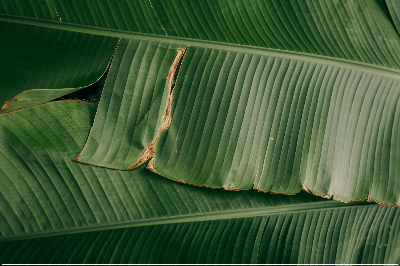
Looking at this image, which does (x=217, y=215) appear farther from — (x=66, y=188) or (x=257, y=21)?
(x=257, y=21)

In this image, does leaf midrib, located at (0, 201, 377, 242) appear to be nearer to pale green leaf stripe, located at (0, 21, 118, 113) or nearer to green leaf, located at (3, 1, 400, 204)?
green leaf, located at (3, 1, 400, 204)

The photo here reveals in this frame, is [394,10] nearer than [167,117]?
No

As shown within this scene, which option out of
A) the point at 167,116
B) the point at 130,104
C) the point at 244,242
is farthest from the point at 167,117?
the point at 244,242

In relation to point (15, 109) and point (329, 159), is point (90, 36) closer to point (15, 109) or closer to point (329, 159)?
point (15, 109)

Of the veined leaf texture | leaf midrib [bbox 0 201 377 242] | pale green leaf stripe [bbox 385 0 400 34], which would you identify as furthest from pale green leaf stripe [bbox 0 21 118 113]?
pale green leaf stripe [bbox 385 0 400 34]

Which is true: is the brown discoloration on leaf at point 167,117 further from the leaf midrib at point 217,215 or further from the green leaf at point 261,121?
the leaf midrib at point 217,215

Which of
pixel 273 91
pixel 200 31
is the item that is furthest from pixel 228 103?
pixel 200 31
